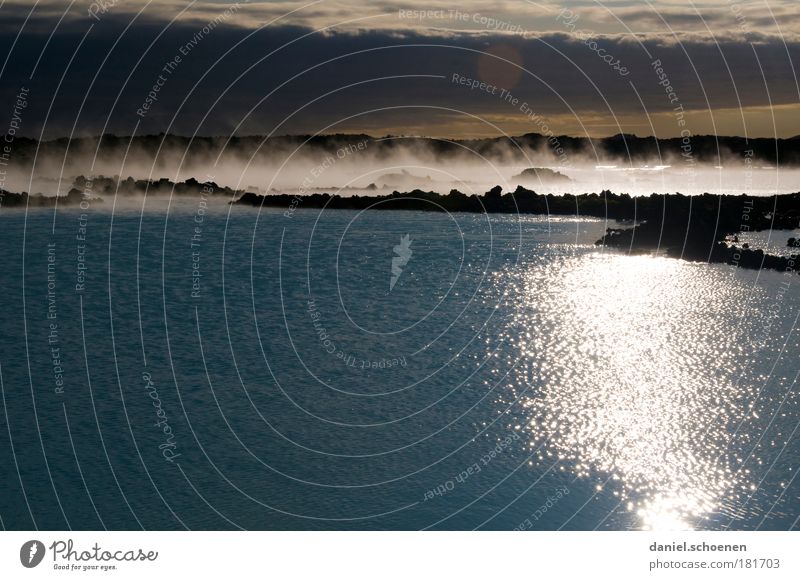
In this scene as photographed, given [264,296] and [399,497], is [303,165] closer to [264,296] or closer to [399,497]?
[264,296]

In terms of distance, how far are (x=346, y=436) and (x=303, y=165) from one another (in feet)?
367

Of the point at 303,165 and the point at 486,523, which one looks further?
the point at 303,165

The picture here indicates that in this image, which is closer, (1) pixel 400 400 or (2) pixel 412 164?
(1) pixel 400 400

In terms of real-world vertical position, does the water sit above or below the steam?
below

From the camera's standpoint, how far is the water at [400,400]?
5975 cm

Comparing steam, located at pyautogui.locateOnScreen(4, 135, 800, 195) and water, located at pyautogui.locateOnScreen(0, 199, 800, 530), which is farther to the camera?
steam, located at pyautogui.locateOnScreen(4, 135, 800, 195)

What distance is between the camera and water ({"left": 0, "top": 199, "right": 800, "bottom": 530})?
5975cm

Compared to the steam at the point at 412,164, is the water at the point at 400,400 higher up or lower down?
lower down

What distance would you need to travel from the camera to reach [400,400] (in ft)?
258
